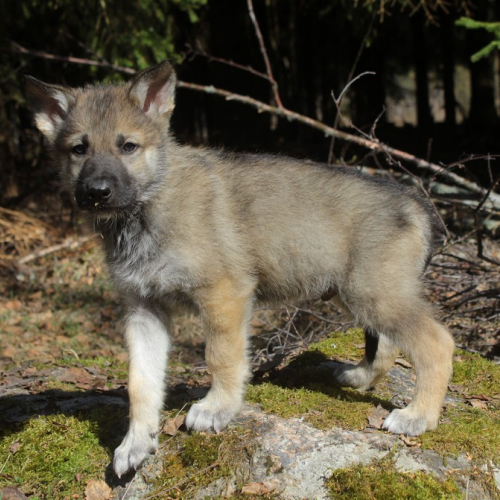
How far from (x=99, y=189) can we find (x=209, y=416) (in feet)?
5.20

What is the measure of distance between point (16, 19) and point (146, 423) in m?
8.08

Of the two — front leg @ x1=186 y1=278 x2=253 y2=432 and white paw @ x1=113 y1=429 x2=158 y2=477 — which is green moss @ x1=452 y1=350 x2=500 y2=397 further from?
white paw @ x1=113 y1=429 x2=158 y2=477

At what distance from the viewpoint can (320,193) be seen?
4.45m

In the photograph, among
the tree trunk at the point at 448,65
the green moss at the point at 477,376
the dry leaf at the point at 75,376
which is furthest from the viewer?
the tree trunk at the point at 448,65

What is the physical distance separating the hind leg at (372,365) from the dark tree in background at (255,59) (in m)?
4.50

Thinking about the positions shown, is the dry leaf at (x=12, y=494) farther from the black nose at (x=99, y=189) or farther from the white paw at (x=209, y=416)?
the black nose at (x=99, y=189)

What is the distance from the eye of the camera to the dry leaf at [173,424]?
4.02m

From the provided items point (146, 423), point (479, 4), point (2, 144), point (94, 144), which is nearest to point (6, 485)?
point (146, 423)

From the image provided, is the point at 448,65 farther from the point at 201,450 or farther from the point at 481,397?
the point at 201,450

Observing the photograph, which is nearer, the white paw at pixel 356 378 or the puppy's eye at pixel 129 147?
the puppy's eye at pixel 129 147

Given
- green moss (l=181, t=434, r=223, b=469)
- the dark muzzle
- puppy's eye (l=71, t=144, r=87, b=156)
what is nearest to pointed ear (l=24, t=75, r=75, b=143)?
puppy's eye (l=71, t=144, r=87, b=156)

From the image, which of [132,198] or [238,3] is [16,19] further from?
[132,198]

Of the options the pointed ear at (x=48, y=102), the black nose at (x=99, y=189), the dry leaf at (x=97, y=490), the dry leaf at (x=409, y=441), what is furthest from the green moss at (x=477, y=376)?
the pointed ear at (x=48, y=102)

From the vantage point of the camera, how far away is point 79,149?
4250 mm
